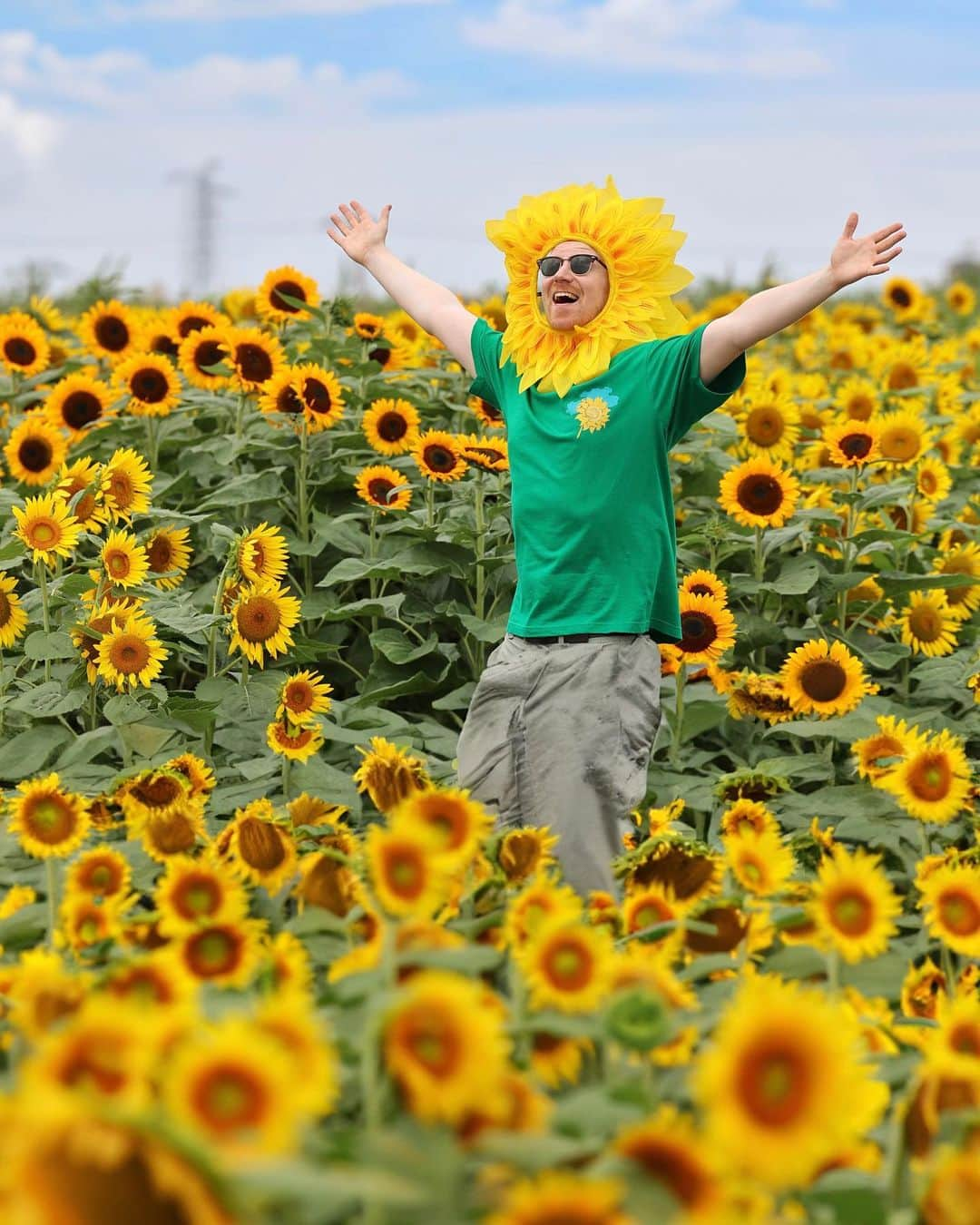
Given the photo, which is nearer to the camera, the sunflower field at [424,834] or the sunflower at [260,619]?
the sunflower field at [424,834]

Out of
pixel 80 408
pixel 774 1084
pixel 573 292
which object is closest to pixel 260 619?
pixel 573 292

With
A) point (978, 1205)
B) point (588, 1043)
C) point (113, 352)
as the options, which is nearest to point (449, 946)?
point (588, 1043)

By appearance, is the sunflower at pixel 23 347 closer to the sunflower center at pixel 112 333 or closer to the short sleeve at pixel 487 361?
the sunflower center at pixel 112 333

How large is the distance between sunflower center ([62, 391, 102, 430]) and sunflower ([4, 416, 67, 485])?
28cm

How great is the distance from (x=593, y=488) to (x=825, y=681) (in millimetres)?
900

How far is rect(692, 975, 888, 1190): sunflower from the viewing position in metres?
1.65

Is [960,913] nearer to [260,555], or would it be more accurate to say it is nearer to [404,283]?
[260,555]

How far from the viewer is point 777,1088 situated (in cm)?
171

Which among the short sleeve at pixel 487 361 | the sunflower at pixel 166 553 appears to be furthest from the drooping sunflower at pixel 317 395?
the short sleeve at pixel 487 361

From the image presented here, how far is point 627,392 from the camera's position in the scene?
3809 mm

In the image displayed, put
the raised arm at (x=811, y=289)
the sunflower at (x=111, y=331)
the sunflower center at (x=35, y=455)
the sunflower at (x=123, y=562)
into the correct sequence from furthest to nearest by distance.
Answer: the sunflower at (x=111, y=331), the sunflower center at (x=35, y=455), the sunflower at (x=123, y=562), the raised arm at (x=811, y=289)

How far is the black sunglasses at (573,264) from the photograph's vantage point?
391cm

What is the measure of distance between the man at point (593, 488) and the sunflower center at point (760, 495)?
0.80 m

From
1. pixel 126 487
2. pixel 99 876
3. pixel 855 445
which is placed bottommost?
pixel 99 876
